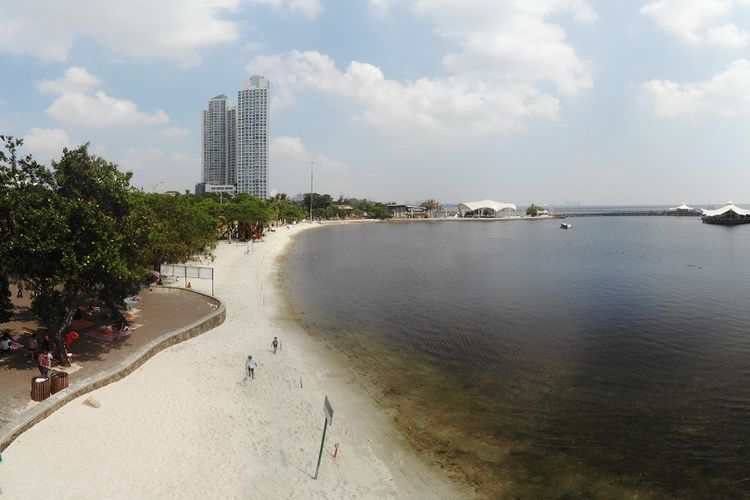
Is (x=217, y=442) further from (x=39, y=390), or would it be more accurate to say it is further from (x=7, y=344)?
(x=7, y=344)

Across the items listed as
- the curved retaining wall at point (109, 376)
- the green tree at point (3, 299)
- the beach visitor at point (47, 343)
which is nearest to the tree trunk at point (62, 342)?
the beach visitor at point (47, 343)

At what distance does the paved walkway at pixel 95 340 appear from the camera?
47.2 feet

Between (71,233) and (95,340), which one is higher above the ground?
(71,233)

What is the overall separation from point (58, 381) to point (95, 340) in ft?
19.5

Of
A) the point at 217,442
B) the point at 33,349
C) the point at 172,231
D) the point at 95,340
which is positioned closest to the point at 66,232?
the point at 33,349

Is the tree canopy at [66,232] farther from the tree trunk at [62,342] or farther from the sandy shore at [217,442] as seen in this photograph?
the sandy shore at [217,442]

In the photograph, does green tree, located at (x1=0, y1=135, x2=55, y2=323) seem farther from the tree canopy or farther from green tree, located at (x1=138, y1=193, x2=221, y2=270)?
green tree, located at (x1=138, y1=193, x2=221, y2=270)

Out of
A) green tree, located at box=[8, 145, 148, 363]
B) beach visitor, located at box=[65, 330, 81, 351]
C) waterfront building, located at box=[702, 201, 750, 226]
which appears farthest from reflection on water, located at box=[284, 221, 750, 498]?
waterfront building, located at box=[702, 201, 750, 226]

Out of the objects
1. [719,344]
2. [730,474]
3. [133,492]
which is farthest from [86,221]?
[719,344]

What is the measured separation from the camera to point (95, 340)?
20.3 meters

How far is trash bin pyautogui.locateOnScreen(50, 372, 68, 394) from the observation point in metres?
14.7

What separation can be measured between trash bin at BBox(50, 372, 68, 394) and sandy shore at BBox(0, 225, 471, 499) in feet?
2.69

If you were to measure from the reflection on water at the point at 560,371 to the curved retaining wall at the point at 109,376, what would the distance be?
262 inches

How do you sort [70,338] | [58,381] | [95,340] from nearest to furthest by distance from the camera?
1. [58,381]
2. [70,338]
3. [95,340]
